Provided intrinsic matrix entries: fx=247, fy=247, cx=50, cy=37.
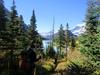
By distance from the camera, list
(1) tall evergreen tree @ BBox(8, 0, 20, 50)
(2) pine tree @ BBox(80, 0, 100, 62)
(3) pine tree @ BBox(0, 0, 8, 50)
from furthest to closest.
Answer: (1) tall evergreen tree @ BBox(8, 0, 20, 50)
(3) pine tree @ BBox(0, 0, 8, 50)
(2) pine tree @ BBox(80, 0, 100, 62)

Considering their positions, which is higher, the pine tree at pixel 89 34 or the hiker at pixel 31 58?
the pine tree at pixel 89 34

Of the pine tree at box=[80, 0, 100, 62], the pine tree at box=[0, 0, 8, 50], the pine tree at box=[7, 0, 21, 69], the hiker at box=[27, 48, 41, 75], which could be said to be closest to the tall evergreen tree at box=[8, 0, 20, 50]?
the pine tree at box=[7, 0, 21, 69]

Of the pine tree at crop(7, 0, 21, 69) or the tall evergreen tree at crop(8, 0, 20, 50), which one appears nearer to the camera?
the pine tree at crop(7, 0, 21, 69)

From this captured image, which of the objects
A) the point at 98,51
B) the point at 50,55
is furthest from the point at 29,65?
the point at 50,55

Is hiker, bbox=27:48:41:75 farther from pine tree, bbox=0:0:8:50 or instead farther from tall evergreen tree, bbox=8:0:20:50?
tall evergreen tree, bbox=8:0:20:50

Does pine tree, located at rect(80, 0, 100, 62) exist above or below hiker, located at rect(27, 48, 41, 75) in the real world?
above

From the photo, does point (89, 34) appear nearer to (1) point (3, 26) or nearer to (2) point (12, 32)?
(1) point (3, 26)

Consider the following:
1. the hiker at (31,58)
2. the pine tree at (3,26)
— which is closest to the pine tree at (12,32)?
the pine tree at (3,26)

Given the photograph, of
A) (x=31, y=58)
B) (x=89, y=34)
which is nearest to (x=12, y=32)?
(x=89, y=34)

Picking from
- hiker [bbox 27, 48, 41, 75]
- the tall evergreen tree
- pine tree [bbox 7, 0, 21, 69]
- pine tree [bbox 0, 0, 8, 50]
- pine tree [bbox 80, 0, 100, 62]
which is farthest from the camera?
the tall evergreen tree

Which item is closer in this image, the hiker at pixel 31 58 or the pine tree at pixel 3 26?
the hiker at pixel 31 58

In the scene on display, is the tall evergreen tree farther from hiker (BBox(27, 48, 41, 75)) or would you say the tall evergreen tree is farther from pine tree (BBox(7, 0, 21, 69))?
hiker (BBox(27, 48, 41, 75))

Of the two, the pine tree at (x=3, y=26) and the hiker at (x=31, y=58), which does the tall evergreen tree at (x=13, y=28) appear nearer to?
the pine tree at (x=3, y=26)

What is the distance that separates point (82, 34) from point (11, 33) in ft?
41.9
